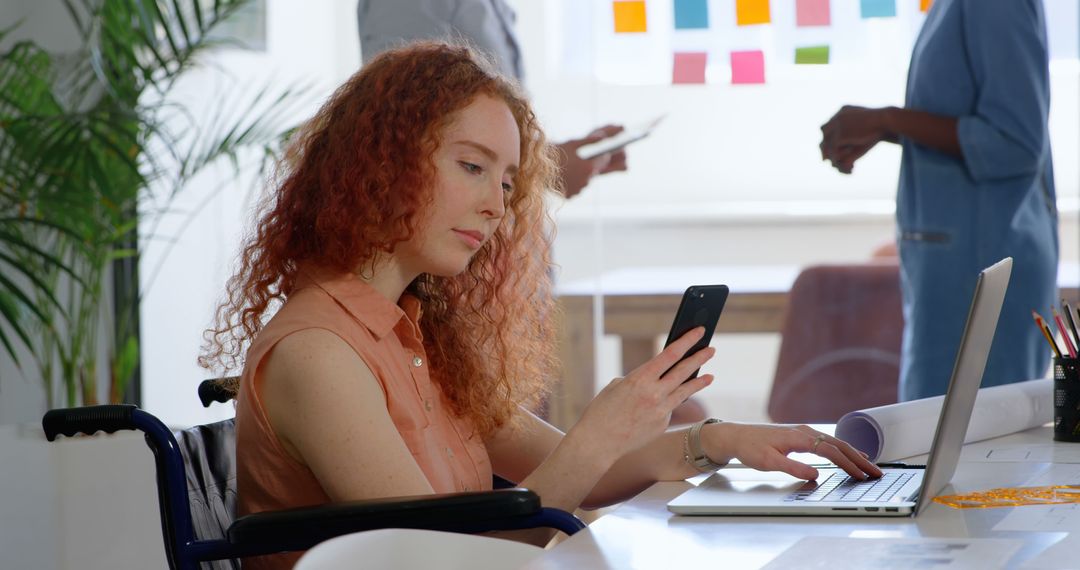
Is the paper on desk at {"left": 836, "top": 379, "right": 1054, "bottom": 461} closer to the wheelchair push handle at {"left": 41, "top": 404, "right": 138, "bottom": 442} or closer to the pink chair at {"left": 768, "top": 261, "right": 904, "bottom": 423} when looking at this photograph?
the wheelchair push handle at {"left": 41, "top": 404, "right": 138, "bottom": 442}

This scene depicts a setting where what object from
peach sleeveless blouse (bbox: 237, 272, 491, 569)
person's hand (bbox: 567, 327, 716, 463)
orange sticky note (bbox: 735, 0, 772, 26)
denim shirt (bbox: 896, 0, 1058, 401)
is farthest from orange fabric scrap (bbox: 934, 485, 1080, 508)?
orange sticky note (bbox: 735, 0, 772, 26)

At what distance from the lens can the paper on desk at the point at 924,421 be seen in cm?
146

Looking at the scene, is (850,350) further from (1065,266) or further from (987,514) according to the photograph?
(987,514)

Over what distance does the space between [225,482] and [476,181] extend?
44 cm

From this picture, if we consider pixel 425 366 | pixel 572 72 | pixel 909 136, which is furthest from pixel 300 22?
pixel 425 366

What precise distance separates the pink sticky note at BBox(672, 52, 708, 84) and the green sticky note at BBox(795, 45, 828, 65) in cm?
23

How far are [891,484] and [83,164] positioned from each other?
209 centimetres

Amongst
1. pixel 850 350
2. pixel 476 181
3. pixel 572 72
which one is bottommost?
pixel 850 350

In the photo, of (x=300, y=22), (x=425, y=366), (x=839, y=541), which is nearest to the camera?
(x=839, y=541)

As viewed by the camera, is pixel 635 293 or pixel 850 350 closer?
pixel 850 350

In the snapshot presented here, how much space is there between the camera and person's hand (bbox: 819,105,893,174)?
2889 millimetres

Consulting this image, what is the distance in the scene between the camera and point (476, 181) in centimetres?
145

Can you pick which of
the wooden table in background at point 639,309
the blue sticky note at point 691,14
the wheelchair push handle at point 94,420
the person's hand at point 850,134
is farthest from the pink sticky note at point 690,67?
the wheelchair push handle at point 94,420

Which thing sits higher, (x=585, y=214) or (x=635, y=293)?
(x=585, y=214)
